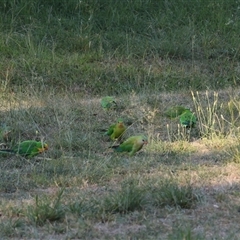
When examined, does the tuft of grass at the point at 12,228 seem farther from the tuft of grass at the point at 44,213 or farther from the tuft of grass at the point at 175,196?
the tuft of grass at the point at 175,196

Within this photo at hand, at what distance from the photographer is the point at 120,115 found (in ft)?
21.8

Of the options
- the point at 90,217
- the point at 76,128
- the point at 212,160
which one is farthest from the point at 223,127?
the point at 90,217

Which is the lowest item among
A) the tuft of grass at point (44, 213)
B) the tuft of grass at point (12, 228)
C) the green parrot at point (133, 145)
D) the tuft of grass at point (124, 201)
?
the green parrot at point (133, 145)

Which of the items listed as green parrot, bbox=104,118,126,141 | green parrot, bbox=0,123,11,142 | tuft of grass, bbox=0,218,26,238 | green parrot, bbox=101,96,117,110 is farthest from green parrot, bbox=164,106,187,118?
tuft of grass, bbox=0,218,26,238

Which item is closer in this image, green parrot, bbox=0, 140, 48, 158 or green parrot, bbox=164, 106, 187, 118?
green parrot, bbox=0, 140, 48, 158

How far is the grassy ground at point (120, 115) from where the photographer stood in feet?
12.7

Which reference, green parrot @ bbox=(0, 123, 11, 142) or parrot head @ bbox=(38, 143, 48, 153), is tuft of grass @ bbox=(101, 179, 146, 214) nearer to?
parrot head @ bbox=(38, 143, 48, 153)

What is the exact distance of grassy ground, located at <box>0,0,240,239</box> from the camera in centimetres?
388

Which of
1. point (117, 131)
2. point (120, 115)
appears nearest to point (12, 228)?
point (117, 131)

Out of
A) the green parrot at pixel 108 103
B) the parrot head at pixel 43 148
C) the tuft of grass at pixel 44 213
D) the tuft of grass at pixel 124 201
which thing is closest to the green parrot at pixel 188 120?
the green parrot at pixel 108 103

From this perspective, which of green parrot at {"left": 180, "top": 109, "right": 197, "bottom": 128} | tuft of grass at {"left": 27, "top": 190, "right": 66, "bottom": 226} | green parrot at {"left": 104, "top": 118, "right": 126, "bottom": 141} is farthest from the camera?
green parrot at {"left": 180, "top": 109, "right": 197, "bottom": 128}

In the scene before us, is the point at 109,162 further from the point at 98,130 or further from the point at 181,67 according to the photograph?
the point at 181,67

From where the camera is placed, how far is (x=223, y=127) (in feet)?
19.4

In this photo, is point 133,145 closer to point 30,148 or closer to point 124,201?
point 30,148
